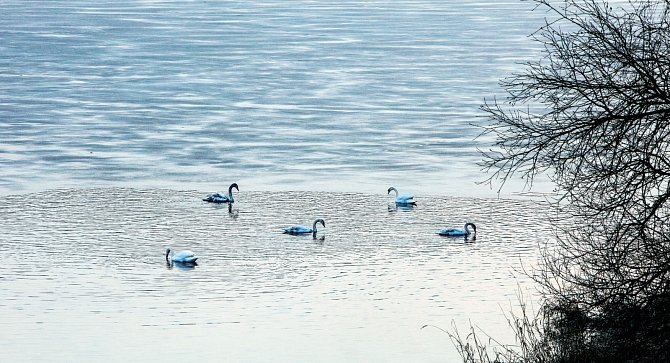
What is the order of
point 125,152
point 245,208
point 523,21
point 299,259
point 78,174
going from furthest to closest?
point 523,21 < point 125,152 < point 78,174 < point 245,208 < point 299,259

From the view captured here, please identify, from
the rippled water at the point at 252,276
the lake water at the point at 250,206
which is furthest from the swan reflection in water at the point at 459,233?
the lake water at the point at 250,206

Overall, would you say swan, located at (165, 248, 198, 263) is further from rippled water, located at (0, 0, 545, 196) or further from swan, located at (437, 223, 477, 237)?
rippled water, located at (0, 0, 545, 196)

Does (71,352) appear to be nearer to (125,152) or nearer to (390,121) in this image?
(125,152)

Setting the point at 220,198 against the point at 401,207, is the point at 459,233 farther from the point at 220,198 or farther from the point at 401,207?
the point at 220,198

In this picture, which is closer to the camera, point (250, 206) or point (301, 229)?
point (301, 229)

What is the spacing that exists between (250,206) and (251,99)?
1825 centimetres

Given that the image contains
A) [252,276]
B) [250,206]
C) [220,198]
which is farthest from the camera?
[220,198]

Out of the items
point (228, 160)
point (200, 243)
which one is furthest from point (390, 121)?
point (200, 243)

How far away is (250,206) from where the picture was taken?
105 feet

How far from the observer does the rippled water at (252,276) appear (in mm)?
22578

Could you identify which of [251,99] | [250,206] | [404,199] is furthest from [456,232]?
[251,99]

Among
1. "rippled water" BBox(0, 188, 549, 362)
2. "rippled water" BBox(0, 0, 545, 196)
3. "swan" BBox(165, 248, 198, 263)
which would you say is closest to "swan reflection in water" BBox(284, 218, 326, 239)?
"rippled water" BBox(0, 188, 549, 362)

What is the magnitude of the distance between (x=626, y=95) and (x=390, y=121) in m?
30.6

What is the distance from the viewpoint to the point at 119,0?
110m
